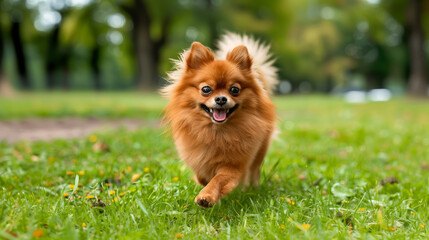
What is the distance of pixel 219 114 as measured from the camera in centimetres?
308

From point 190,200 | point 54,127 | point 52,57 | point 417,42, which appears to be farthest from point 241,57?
point 52,57

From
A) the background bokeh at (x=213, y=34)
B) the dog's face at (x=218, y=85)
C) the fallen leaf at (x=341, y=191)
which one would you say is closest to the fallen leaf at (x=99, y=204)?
the dog's face at (x=218, y=85)

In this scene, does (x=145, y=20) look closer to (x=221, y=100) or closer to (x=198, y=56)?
(x=198, y=56)

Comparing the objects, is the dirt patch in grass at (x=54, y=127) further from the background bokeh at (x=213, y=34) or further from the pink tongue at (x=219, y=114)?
the background bokeh at (x=213, y=34)

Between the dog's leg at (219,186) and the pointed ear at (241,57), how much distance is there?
0.96 m

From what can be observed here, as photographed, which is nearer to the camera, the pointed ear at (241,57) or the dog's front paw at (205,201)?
the dog's front paw at (205,201)

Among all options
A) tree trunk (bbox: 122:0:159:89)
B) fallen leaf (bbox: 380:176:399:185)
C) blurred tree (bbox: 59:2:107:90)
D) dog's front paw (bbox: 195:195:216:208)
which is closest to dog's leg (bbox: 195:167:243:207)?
dog's front paw (bbox: 195:195:216:208)

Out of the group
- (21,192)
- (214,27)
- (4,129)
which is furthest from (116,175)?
(214,27)

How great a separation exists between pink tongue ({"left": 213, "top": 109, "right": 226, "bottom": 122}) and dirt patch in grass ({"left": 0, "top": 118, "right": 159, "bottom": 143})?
434cm

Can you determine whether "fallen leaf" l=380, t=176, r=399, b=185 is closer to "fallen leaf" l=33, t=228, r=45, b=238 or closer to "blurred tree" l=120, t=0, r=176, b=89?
"fallen leaf" l=33, t=228, r=45, b=238

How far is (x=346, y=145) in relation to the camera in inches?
241

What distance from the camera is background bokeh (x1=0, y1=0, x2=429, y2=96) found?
906 inches

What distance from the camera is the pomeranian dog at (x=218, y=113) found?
10.3 feet

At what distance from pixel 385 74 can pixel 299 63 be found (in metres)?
11.6
